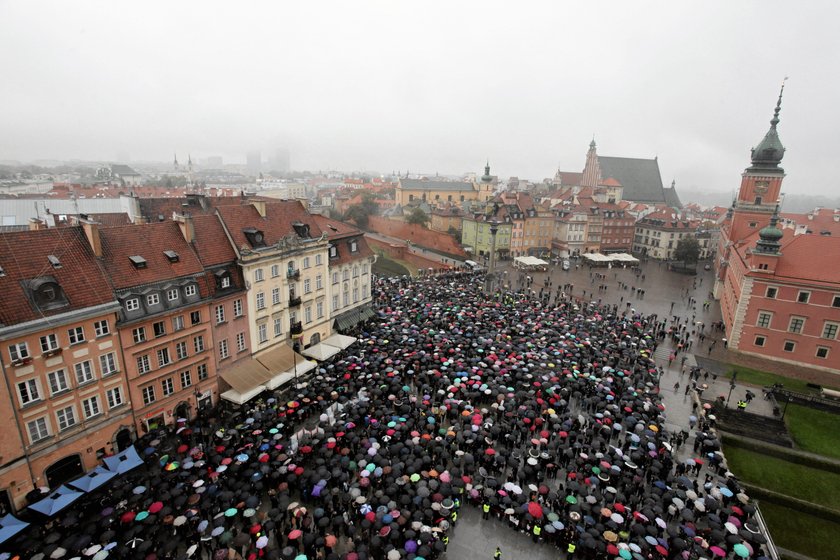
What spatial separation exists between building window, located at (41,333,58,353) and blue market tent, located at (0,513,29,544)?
7.00 m

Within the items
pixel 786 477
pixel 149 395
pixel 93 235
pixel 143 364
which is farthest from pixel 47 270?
pixel 786 477

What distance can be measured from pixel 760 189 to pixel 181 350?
72341 mm

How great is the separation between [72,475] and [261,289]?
582 inches

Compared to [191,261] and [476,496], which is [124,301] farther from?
[476,496]

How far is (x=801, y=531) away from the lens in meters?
21.8

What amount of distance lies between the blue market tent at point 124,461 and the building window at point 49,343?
20.4ft

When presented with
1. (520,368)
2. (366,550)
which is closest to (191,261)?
(366,550)

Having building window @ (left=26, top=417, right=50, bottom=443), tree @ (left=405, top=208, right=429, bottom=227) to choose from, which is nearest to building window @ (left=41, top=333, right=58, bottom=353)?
building window @ (left=26, top=417, right=50, bottom=443)

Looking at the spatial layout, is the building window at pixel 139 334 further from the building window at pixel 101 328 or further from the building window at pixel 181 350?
the building window at pixel 181 350

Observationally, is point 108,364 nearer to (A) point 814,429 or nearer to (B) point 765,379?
(A) point 814,429

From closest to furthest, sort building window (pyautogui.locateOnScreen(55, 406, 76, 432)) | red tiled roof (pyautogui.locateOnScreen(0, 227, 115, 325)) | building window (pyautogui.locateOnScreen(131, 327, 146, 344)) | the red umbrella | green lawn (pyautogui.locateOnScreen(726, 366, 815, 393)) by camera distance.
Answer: the red umbrella < red tiled roof (pyautogui.locateOnScreen(0, 227, 115, 325)) < building window (pyautogui.locateOnScreen(55, 406, 76, 432)) < building window (pyautogui.locateOnScreen(131, 327, 146, 344)) < green lawn (pyautogui.locateOnScreen(726, 366, 815, 393))

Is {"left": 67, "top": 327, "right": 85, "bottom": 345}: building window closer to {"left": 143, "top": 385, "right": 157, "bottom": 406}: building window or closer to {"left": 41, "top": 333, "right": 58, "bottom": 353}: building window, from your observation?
{"left": 41, "top": 333, "right": 58, "bottom": 353}: building window

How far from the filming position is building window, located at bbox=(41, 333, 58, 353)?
2031 centimetres

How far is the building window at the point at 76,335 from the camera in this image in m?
21.4
